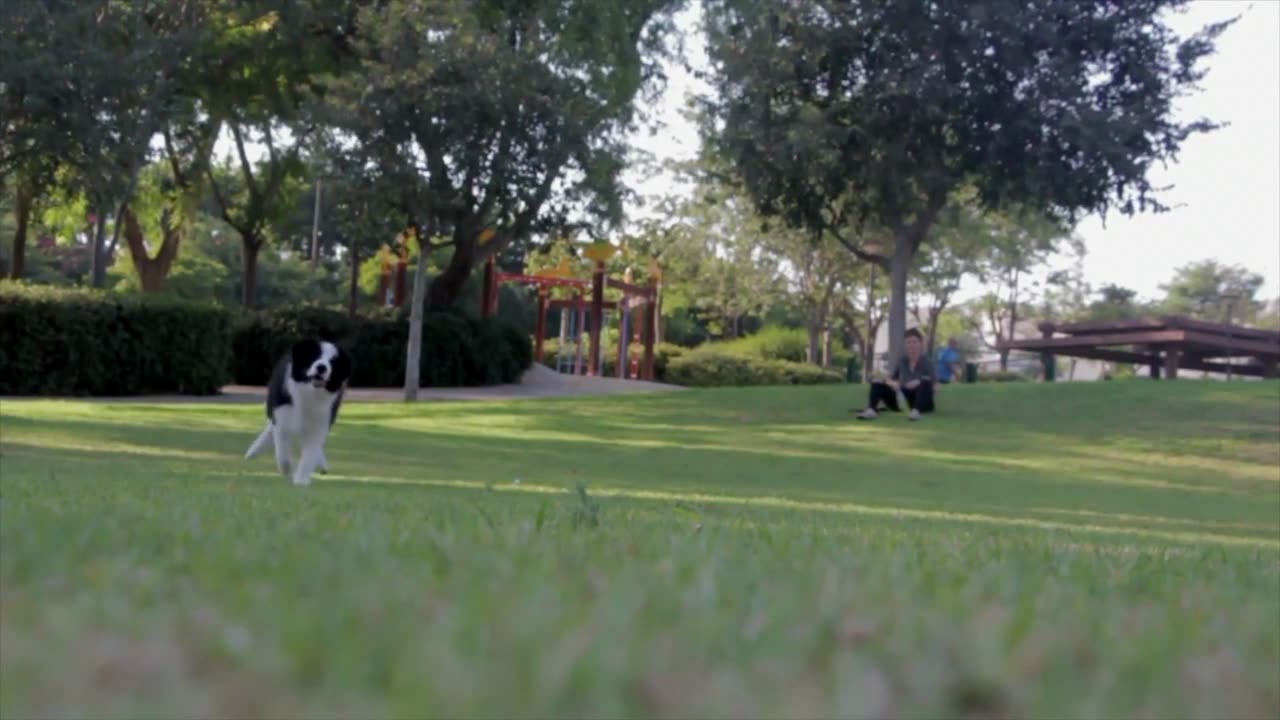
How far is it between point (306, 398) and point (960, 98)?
2585cm

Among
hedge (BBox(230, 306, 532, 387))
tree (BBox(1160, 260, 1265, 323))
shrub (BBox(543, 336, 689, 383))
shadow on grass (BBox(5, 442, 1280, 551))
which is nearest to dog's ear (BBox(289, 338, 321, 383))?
shadow on grass (BBox(5, 442, 1280, 551))

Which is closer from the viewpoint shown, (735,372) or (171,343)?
(171,343)

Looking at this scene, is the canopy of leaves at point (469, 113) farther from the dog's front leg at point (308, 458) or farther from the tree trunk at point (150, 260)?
the tree trunk at point (150, 260)

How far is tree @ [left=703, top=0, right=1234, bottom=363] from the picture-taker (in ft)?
117

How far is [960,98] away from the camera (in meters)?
36.2

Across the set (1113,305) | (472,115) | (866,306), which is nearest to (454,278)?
(472,115)

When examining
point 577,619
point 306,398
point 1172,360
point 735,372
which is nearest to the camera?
point 577,619

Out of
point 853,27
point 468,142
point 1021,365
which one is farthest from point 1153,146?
point 1021,365

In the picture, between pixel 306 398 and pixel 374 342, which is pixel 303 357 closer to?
pixel 306 398

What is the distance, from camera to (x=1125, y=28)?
35875 millimetres

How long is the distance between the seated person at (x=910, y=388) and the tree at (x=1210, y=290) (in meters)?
84.2

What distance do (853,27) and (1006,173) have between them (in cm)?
511

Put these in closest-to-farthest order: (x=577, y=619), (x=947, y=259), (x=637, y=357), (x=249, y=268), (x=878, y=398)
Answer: (x=577, y=619) → (x=878, y=398) → (x=249, y=268) → (x=637, y=357) → (x=947, y=259)

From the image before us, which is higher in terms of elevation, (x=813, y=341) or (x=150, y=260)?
(x=150, y=260)
